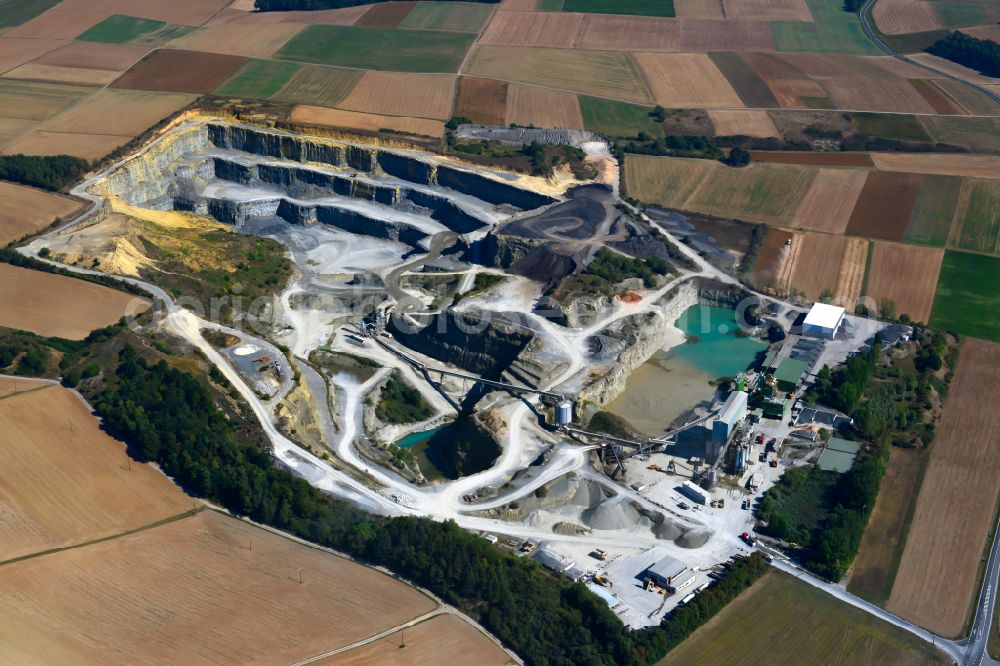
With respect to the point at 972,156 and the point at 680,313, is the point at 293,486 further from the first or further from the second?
the point at 972,156

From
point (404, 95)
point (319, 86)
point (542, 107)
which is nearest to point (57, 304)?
point (319, 86)

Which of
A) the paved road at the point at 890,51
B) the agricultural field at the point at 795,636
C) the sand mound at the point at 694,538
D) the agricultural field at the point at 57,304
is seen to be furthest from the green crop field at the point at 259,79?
the agricultural field at the point at 795,636

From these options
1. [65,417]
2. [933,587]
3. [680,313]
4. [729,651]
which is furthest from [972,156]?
[65,417]

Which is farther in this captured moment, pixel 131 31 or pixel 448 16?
pixel 448 16

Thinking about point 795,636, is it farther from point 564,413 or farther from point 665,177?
point 665,177

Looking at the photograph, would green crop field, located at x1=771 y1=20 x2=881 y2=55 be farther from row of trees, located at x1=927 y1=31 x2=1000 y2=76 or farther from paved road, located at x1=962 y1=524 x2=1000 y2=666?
paved road, located at x1=962 y1=524 x2=1000 y2=666
